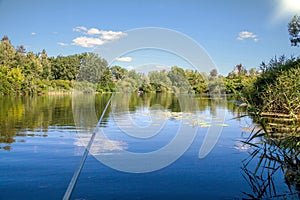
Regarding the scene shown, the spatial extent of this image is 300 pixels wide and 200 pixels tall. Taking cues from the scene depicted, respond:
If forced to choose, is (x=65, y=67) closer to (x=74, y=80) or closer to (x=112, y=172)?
(x=74, y=80)

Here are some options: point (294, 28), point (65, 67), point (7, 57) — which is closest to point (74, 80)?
point (7, 57)

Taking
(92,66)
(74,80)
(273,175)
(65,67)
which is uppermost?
(65,67)

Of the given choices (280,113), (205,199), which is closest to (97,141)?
(205,199)

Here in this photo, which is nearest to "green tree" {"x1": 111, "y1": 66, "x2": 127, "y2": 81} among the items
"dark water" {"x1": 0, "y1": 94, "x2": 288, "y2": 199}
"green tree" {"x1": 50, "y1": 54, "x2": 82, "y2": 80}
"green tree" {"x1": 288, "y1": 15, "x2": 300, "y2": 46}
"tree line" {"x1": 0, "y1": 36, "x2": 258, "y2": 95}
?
"tree line" {"x1": 0, "y1": 36, "x2": 258, "y2": 95}

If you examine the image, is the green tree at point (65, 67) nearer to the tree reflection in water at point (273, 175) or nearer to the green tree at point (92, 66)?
the green tree at point (92, 66)

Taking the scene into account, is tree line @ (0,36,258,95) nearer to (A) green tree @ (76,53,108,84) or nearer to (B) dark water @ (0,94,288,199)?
(A) green tree @ (76,53,108,84)

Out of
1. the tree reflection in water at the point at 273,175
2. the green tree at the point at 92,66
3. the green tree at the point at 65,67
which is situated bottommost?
the tree reflection in water at the point at 273,175

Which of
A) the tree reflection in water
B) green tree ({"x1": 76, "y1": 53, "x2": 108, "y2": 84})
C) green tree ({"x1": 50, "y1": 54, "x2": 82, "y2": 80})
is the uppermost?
green tree ({"x1": 50, "y1": 54, "x2": 82, "y2": 80})

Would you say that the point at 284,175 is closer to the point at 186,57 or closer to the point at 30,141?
the point at 186,57

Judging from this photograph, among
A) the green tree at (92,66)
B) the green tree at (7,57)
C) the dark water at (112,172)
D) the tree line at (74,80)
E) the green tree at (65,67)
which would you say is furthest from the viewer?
the green tree at (65,67)

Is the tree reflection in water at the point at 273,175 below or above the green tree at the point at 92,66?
below

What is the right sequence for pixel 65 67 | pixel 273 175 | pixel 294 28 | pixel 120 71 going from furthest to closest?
1. pixel 65 67
2. pixel 294 28
3. pixel 120 71
4. pixel 273 175

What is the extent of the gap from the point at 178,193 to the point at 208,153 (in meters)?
1.62

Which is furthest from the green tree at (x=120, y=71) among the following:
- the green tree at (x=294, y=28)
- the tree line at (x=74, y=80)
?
the green tree at (x=294, y=28)
